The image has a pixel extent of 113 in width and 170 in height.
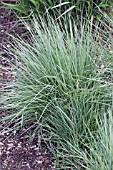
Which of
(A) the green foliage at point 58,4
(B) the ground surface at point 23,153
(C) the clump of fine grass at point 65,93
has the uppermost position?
(A) the green foliage at point 58,4

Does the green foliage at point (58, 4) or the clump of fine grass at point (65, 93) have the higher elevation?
the green foliage at point (58, 4)

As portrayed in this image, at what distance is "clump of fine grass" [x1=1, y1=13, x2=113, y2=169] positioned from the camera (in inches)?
104

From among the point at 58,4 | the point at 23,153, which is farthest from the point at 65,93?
the point at 58,4

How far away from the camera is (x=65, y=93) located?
2611 mm

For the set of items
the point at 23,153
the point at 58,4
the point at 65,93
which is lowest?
the point at 23,153

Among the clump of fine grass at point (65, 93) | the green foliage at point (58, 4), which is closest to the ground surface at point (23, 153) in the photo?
the clump of fine grass at point (65, 93)

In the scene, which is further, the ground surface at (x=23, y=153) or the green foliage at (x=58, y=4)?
the green foliage at (x=58, y=4)

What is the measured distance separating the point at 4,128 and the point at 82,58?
73 centimetres

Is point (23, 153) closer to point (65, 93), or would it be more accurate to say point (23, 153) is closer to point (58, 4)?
point (65, 93)

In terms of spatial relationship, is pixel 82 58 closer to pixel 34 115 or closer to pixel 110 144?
pixel 34 115

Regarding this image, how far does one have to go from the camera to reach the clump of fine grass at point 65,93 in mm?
2648

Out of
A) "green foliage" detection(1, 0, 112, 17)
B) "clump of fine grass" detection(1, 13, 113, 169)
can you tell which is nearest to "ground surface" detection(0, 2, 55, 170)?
"clump of fine grass" detection(1, 13, 113, 169)

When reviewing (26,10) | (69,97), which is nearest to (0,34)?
(26,10)

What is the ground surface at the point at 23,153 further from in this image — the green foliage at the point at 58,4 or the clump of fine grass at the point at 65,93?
the green foliage at the point at 58,4
